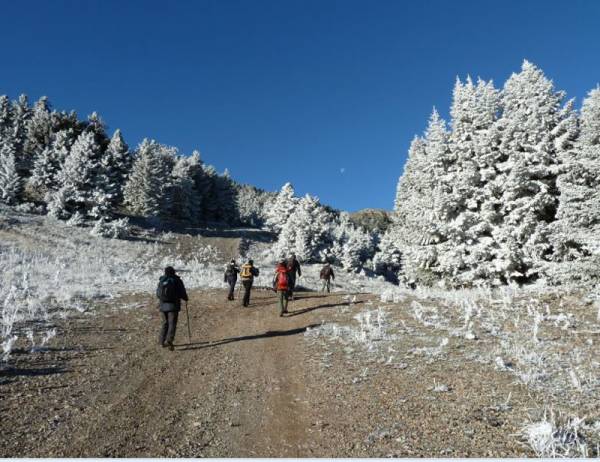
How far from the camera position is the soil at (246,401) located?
20.7ft

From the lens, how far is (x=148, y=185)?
68.4m

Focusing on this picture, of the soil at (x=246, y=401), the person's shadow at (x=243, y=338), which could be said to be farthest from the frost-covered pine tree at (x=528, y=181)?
the person's shadow at (x=243, y=338)

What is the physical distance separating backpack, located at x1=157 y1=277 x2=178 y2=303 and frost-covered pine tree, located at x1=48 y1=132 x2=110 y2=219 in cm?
4622

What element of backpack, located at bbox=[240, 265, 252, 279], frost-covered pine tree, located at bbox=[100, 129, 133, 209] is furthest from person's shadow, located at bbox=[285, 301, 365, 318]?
frost-covered pine tree, located at bbox=[100, 129, 133, 209]

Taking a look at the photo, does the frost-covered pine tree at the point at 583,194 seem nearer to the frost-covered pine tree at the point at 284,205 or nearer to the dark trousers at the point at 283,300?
the dark trousers at the point at 283,300

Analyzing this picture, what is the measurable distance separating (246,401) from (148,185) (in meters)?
65.5

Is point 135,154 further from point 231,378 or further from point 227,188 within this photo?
point 231,378

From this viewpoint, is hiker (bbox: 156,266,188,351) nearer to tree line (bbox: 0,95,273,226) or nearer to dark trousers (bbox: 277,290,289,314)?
dark trousers (bbox: 277,290,289,314)

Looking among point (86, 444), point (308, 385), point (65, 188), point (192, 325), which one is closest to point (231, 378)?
point (308, 385)

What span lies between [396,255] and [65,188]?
150 feet

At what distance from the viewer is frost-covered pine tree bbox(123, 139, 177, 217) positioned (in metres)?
68.4

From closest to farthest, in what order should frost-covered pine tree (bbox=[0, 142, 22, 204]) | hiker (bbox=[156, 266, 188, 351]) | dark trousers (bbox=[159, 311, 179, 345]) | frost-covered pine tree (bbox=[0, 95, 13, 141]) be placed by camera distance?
1. dark trousers (bbox=[159, 311, 179, 345])
2. hiker (bbox=[156, 266, 188, 351])
3. frost-covered pine tree (bbox=[0, 142, 22, 204])
4. frost-covered pine tree (bbox=[0, 95, 13, 141])

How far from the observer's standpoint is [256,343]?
12.5 metres

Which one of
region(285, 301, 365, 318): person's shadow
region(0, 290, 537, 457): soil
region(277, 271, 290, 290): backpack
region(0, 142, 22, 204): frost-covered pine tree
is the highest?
region(0, 142, 22, 204): frost-covered pine tree
